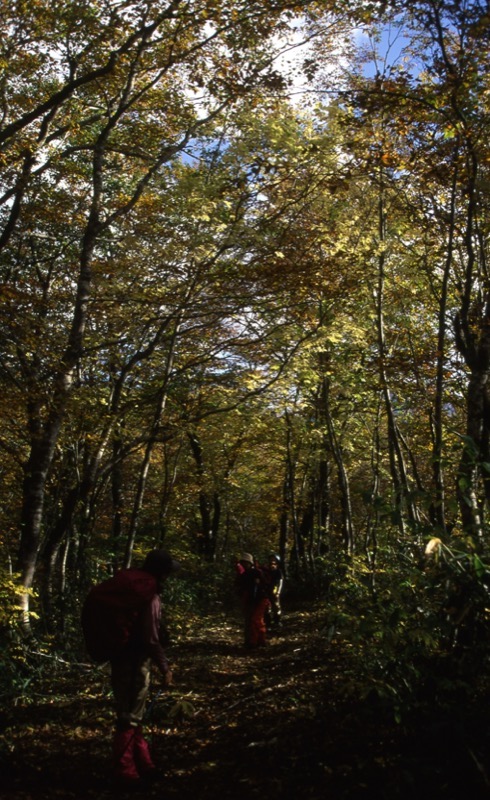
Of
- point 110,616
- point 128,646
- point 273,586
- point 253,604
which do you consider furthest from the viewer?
point 273,586

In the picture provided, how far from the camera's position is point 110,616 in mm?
4570

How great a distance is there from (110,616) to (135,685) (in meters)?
0.67

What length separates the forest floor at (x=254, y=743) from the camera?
3.83 m

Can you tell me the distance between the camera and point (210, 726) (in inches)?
247

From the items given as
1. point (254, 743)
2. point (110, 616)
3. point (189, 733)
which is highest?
point (110, 616)

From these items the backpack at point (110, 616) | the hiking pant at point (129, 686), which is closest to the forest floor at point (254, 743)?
the hiking pant at point (129, 686)

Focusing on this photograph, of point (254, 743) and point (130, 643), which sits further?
point (254, 743)

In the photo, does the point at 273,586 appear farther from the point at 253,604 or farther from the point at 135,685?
the point at 135,685

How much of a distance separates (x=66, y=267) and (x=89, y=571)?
23.3 feet

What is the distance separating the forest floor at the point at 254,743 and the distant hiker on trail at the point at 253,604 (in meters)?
2.52

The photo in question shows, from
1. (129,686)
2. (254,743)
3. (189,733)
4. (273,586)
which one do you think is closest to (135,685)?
(129,686)

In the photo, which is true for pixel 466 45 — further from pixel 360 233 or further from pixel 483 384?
pixel 360 233

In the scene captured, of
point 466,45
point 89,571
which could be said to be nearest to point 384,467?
point 89,571

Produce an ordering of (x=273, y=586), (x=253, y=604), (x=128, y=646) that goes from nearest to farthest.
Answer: (x=128, y=646) → (x=253, y=604) → (x=273, y=586)
